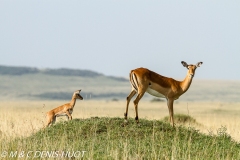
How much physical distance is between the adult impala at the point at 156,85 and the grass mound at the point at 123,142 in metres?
Result: 0.73

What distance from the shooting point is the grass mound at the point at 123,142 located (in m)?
11.0

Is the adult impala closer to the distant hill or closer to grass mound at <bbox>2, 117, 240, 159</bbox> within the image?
grass mound at <bbox>2, 117, 240, 159</bbox>

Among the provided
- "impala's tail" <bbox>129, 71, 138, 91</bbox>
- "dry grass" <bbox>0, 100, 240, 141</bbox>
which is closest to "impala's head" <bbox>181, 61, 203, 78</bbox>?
"dry grass" <bbox>0, 100, 240, 141</bbox>

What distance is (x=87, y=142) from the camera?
12484 millimetres

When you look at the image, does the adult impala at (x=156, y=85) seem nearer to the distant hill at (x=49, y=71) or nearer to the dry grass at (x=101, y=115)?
the dry grass at (x=101, y=115)

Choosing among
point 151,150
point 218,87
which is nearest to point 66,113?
point 151,150

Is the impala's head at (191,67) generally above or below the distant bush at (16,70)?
below

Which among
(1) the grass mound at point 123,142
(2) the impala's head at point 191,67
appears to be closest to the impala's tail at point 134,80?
(1) the grass mound at point 123,142

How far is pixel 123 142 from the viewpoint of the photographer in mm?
12242

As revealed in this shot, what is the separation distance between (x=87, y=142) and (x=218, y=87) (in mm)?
103003

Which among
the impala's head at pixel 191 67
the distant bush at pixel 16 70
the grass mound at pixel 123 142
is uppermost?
the distant bush at pixel 16 70

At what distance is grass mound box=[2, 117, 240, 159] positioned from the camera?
11.0 metres

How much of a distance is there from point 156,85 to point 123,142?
10.3 feet

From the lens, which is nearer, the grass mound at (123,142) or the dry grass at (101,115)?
the grass mound at (123,142)
